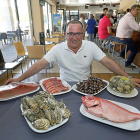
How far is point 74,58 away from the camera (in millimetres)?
1533

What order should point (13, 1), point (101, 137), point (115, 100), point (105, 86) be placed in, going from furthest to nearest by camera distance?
point (13, 1) < point (105, 86) < point (115, 100) < point (101, 137)

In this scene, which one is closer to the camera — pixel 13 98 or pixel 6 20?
pixel 13 98

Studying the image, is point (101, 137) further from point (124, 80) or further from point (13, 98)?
point (13, 98)

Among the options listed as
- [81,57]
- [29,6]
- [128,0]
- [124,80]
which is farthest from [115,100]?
[128,0]

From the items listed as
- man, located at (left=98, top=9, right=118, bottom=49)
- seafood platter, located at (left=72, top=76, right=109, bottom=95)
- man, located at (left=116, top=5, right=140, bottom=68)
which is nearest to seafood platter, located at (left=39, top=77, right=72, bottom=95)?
seafood platter, located at (left=72, top=76, right=109, bottom=95)

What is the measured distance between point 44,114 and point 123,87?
0.62 metres

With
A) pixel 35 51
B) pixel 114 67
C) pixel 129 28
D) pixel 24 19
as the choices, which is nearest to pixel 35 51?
pixel 35 51

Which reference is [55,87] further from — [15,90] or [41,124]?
[41,124]

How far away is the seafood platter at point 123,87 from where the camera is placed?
0.96 m

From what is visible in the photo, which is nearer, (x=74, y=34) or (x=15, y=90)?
(x=15, y=90)

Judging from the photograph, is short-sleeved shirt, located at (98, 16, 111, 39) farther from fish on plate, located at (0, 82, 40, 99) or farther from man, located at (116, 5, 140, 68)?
fish on plate, located at (0, 82, 40, 99)

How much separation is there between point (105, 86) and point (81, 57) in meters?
0.57

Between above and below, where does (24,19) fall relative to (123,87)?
above

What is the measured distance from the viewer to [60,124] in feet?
2.22
